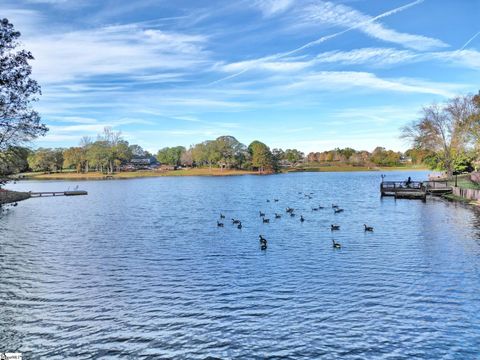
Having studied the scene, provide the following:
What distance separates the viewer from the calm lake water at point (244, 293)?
17.2 meters

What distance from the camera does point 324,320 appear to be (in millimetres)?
19500

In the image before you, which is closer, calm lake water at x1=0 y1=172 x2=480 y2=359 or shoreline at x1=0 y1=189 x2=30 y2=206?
calm lake water at x1=0 y1=172 x2=480 y2=359

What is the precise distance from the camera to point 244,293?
2381 cm

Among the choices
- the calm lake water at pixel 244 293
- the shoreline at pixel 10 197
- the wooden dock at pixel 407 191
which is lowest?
the calm lake water at pixel 244 293

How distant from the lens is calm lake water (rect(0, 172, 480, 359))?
17.2m

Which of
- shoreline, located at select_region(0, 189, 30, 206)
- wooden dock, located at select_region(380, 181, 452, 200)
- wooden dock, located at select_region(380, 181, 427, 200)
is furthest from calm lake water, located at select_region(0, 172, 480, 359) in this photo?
shoreline, located at select_region(0, 189, 30, 206)

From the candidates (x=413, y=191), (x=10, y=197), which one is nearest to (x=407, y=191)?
(x=413, y=191)

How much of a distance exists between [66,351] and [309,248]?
77.0ft

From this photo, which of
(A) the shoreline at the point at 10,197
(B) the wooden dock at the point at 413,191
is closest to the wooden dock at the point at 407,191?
(B) the wooden dock at the point at 413,191

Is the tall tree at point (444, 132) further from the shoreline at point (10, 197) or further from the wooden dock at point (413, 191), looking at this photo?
the shoreline at point (10, 197)

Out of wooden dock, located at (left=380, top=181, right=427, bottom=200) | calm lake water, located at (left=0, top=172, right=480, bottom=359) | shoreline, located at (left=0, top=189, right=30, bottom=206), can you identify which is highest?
wooden dock, located at (left=380, top=181, right=427, bottom=200)

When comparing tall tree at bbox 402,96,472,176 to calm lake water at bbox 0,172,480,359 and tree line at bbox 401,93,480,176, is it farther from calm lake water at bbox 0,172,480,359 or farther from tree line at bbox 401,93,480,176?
calm lake water at bbox 0,172,480,359

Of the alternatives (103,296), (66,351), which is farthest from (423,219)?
(66,351)

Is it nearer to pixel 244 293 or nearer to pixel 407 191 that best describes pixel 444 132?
pixel 407 191
